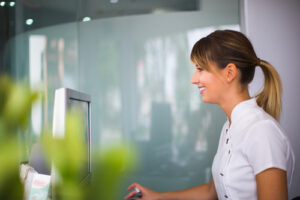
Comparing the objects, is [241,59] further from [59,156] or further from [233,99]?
[59,156]

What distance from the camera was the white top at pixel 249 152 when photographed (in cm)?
127

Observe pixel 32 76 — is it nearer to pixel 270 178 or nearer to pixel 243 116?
pixel 243 116

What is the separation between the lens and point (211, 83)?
1569 millimetres

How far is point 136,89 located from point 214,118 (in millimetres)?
731

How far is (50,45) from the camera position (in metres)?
3.50

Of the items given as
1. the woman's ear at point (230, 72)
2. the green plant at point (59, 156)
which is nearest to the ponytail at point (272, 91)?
the woman's ear at point (230, 72)

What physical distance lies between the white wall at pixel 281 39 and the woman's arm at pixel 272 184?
1992 millimetres

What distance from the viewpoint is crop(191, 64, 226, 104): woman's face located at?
1548 mm

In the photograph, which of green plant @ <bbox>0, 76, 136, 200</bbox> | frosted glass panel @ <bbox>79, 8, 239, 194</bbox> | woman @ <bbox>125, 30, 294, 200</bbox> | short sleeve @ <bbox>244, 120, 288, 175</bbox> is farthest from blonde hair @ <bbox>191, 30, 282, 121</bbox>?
frosted glass panel @ <bbox>79, 8, 239, 194</bbox>

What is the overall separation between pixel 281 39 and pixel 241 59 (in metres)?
1.92

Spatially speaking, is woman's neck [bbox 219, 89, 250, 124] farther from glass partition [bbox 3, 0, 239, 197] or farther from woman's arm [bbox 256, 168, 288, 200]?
glass partition [bbox 3, 0, 239, 197]

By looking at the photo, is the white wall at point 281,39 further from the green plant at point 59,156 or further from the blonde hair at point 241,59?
the green plant at point 59,156

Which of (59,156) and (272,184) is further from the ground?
(59,156)

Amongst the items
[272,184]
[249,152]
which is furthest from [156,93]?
[272,184]
